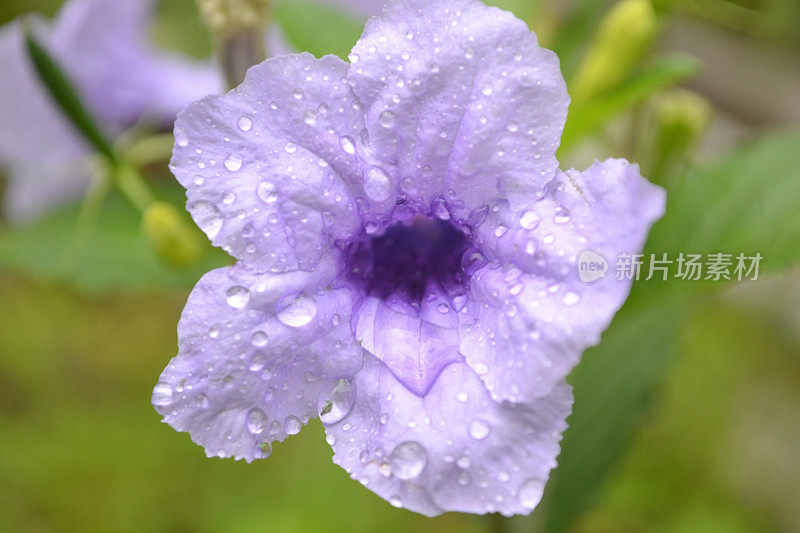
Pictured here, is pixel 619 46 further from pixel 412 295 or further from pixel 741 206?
pixel 412 295

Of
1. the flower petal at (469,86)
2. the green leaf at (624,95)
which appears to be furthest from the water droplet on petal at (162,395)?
the green leaf at (624,95)

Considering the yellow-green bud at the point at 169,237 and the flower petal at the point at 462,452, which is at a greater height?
the flower petal at the point at 462,452

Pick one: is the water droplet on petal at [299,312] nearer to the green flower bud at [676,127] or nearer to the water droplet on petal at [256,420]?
the water droplet on petal at [256,420]

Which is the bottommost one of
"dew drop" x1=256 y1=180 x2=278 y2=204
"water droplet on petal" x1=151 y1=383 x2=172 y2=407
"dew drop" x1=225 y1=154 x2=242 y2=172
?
"water droplet on petal" x1=151 y1=383 x2=172 y2=407

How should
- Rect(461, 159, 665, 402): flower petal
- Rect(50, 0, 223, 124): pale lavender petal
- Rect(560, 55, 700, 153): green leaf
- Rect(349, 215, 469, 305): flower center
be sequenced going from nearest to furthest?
Rect(461, 159, 665, 402): flower petal, Rect(349, 215, 469, 305): flower center, Rect(560, 55, 700, 153): green leaf, Rect(50, 0, 223, 124): pale lavender petal

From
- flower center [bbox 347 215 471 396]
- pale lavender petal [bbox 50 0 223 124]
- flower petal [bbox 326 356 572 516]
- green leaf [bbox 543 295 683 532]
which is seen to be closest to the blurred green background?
green leaf [bbox 543 295 683 532]

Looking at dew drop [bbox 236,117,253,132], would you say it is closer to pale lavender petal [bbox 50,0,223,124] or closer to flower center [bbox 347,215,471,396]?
flower center [bbox 347,215,471,396]

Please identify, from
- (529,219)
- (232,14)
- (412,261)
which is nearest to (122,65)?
(232,14)
